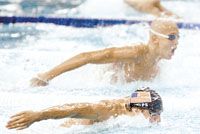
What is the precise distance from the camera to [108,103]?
10.3 feet

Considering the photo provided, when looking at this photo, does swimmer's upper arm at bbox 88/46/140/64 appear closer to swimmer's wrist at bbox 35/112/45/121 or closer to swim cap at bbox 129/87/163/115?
swim cap at bbox 129/87/163/115

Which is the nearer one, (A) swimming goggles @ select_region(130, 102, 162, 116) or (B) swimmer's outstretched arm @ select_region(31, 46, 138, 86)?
(A) swimming goggles @ select_region(130, 102, 162, 116)

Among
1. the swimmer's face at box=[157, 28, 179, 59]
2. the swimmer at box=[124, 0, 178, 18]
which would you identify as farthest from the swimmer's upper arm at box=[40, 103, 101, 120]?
the swimmer at box=[124, 0, 178, 18]

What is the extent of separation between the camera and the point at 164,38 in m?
4.00

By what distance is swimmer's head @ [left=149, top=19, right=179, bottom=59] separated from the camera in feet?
13.1

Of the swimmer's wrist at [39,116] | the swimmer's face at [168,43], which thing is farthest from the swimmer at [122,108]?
the swimmer's face at [168,43]

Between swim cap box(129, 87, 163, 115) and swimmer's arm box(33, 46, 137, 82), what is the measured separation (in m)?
0.75

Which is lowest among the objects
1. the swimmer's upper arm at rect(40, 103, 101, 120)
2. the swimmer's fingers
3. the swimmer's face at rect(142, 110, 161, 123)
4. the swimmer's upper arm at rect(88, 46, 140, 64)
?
the swimmer's fingers

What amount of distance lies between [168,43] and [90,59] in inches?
22.7

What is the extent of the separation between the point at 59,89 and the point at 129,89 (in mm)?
506

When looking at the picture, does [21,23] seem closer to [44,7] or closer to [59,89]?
[44,7]

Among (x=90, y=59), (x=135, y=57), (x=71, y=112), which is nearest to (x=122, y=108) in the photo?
(x=71, y=112)

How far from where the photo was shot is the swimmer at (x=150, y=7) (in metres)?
5.90

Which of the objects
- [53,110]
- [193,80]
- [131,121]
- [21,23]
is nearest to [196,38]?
[193,80]
